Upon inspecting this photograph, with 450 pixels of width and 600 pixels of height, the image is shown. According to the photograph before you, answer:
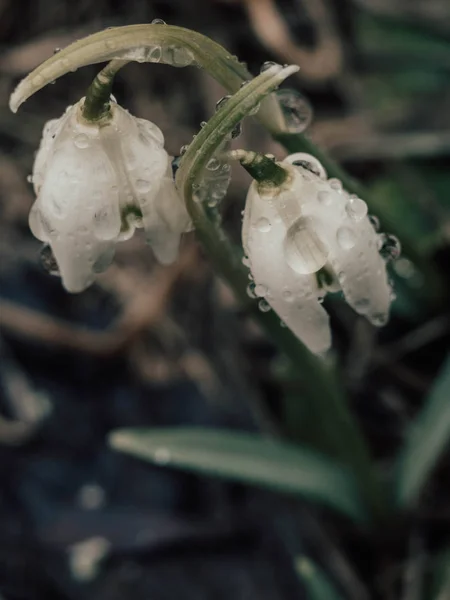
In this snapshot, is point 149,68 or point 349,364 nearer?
point 349,364

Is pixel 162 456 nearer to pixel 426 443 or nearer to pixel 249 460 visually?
pixel 249 460

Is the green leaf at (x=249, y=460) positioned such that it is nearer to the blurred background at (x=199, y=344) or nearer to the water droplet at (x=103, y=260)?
the blurred background at (x=199, y=344)

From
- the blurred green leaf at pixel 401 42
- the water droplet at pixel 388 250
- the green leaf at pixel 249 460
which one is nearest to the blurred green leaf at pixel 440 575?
the green leaf at pixel 249 460

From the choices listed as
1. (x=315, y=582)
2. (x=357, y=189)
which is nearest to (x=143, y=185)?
(x=357, y=189)

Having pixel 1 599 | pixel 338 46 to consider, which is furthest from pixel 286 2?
pixel 1 599

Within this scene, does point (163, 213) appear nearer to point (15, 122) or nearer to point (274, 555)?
point (274, 555)
